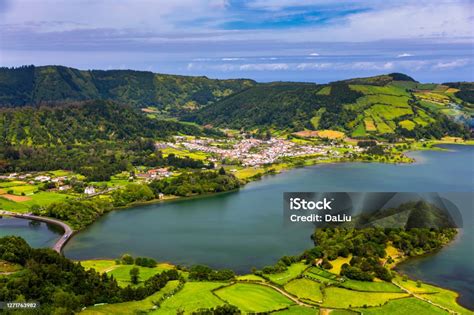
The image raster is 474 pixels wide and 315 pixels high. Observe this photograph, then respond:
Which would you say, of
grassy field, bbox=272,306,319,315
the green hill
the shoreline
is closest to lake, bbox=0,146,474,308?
the shoreline

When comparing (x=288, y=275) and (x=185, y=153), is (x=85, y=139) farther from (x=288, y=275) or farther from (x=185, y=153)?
(x=288, y=275)

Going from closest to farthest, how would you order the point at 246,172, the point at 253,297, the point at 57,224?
the point at 253,297 < the point at 57,224 < the point at 246,172

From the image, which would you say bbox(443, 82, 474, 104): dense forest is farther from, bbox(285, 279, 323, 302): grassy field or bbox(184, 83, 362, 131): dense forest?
bbox(285, 279, 323, 302): grassy field

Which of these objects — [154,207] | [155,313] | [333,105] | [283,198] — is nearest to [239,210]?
[283,198]

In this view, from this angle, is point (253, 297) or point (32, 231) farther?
point (32, 231)

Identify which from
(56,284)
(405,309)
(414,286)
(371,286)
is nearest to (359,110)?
(414,286)

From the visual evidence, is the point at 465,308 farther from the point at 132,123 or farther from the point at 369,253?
the point at 132,123
